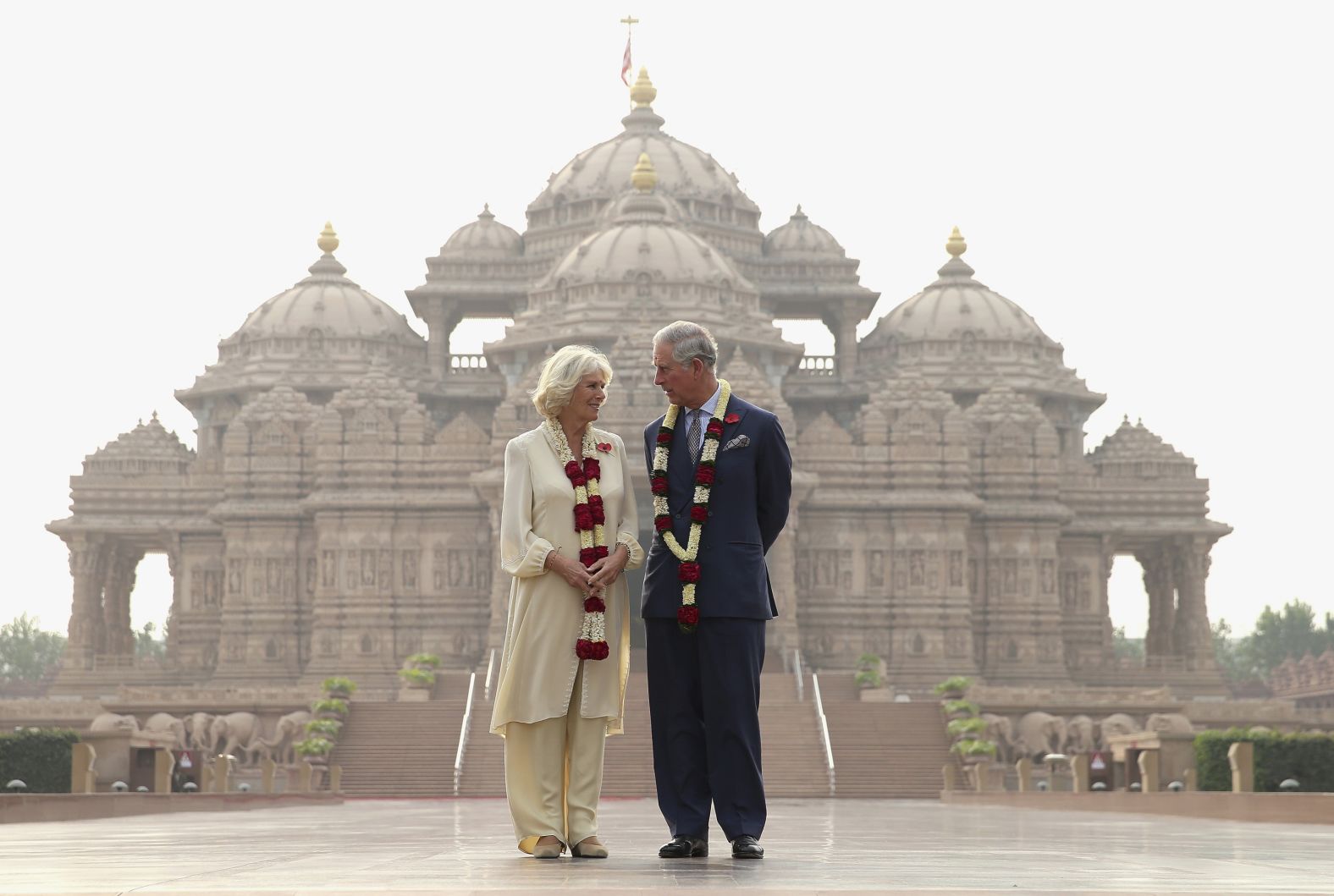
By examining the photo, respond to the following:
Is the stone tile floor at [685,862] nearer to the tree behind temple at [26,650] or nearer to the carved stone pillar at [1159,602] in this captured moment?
the carved stone pillar at [1159,602]

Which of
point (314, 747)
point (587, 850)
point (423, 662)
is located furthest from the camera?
point (423, 662)

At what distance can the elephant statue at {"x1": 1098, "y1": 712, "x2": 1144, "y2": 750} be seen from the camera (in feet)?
175

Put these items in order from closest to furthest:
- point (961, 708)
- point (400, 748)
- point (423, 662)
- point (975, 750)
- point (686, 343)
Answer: point (686, 343), point (975, 750), point (400, 748), point (961, 708), point (423, 662)

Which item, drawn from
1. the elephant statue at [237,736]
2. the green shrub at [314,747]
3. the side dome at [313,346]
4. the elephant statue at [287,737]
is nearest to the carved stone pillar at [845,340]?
the side dome at [313,346]

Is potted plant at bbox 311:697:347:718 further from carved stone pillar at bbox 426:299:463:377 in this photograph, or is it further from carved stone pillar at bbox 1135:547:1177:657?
carved stone pillar at bbox 1135:547:1177:657

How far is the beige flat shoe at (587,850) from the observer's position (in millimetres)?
12727

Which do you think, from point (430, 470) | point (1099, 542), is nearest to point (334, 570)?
point (430, 470)

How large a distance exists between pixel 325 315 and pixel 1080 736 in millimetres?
39643

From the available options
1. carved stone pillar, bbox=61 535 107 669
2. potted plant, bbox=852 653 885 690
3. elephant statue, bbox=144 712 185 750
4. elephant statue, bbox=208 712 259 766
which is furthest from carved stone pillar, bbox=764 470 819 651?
carved stone pillar, bbox=61 535 107 669

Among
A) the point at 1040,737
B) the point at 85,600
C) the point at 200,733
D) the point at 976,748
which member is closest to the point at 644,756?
the point at 976,748

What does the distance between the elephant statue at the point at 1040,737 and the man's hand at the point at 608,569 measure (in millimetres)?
43458

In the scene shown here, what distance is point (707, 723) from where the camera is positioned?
12898 millimetres

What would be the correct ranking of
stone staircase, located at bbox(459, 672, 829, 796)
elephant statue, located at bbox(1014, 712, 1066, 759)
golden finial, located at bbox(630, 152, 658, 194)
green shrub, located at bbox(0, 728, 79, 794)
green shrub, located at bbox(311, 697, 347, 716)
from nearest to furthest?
green shrub, located at bbox(0, 728, 79, 794), stone staircase, located at bbox(459, 672, 829, 796), green shrub, located at bbox(311, 697, 347, 716), elephant statue, located at bbox(1014, 712, 1066, 759), golden finial, located at bbox(630, 152, 658, 194)

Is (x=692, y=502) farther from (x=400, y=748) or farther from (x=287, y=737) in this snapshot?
(x=287, y=737)
